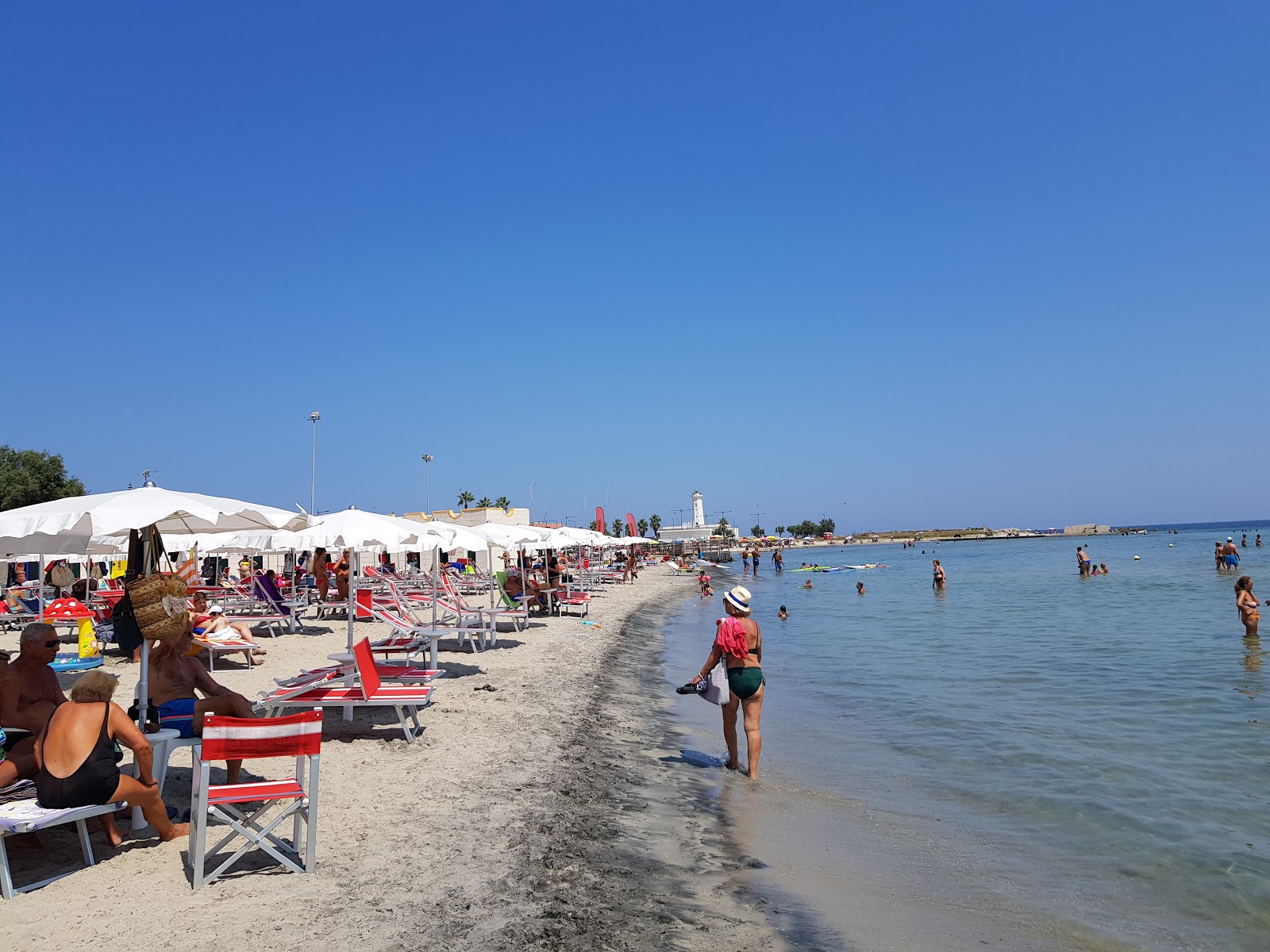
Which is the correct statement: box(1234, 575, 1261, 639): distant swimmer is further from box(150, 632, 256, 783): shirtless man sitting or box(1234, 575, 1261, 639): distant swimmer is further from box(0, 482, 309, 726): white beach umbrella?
box(150, 632, 256, 783): shirtless man sitting

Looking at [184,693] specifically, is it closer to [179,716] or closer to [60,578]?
[179,716]

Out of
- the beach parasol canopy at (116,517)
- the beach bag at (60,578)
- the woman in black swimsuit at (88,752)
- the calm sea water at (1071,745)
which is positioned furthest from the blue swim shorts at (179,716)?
the beach bag at (60,578)

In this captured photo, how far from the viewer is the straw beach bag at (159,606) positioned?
505 centimetres

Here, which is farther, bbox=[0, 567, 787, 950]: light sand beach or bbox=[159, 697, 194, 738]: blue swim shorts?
bbox=[159, 697, 194, 738]: blue swim shorts

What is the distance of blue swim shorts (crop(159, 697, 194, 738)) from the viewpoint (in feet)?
16.6

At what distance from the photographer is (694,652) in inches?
634

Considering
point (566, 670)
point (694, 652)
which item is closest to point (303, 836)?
point (566, 670)

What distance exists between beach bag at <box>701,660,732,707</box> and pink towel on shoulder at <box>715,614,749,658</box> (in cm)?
16

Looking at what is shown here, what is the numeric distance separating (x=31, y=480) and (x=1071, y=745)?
44246 millimetres

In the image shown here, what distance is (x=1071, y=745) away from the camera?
8.00 m

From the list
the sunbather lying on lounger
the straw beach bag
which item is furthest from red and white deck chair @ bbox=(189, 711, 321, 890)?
the sunbather lying on lounger

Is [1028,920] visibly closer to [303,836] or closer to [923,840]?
[923,840]

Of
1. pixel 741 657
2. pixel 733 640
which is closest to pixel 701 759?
pixel 741 657

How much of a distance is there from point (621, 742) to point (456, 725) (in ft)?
5.18
